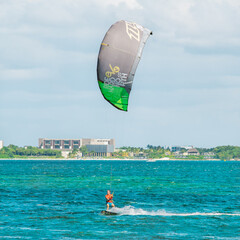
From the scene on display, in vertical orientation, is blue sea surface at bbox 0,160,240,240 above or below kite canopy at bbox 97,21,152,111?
below

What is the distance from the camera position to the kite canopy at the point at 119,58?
3641 centimetres

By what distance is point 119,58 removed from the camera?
3641cm

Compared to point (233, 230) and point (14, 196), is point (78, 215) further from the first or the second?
point (14, 196)

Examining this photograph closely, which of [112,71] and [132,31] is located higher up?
[132,31]

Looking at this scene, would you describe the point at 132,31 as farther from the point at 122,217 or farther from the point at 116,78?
the point at 122,217

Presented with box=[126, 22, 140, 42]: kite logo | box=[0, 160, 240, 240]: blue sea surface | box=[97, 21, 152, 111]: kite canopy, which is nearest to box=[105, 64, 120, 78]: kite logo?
box=[97, 21, 152, 111]: kite canopy

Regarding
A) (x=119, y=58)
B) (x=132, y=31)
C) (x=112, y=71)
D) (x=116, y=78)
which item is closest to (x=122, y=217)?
(x=116, y=78)

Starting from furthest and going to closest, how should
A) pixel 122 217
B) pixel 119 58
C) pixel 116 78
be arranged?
pixel 122 217, pixel 116 78, pixel 119 58

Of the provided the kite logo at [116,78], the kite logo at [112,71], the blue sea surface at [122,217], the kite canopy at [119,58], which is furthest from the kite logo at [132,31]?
the blue sea surface at [122,217]

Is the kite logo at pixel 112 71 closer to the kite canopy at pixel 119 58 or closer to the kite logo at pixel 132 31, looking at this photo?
the kite canopy at pixel 119 58

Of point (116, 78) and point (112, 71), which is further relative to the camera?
point (116, 78)

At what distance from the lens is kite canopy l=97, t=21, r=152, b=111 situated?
1433 inches

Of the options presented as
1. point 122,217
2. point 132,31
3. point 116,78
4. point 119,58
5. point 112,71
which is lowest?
point 122,217

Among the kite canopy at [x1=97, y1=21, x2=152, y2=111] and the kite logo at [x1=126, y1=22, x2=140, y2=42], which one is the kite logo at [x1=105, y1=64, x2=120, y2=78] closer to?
the kite canopy at [x1=97, y1=21, x2=152, y2=111]
